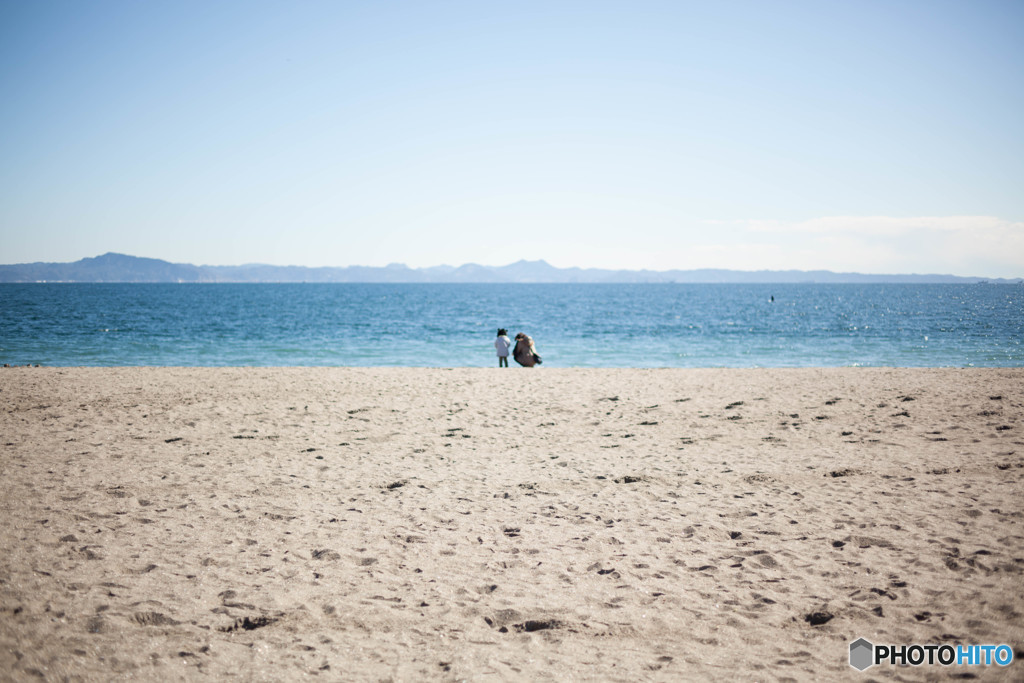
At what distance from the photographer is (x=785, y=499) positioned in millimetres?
6844

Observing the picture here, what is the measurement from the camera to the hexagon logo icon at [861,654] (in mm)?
3879

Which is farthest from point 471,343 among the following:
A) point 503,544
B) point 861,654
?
point 861,654

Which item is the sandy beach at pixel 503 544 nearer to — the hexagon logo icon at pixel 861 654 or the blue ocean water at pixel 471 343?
the hexagon logo icon at pixel 861 654

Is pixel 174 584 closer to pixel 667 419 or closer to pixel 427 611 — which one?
pixel 427 611

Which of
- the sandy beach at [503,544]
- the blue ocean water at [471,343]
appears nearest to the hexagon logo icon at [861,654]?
the sandy beach at [503,544]

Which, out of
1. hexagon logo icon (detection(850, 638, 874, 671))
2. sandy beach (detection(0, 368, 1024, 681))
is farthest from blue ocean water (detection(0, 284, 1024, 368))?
hexagon logo icon (detection(850, 638, 874, 671))

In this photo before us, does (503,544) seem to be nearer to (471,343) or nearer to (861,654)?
(861,654)

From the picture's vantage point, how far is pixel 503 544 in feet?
18.7

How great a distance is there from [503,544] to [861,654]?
10.6 ft

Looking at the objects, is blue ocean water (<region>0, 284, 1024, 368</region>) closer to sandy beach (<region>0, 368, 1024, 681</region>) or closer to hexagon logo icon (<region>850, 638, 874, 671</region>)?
sandy beach (<region>0, 368, 1024, 681</region>)

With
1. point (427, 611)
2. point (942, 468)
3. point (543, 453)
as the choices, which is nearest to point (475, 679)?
point (427, 611)

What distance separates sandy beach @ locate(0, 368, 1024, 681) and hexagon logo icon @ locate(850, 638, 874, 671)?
62 millimetres

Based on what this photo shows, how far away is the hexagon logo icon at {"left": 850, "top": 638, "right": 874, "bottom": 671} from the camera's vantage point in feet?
12.7

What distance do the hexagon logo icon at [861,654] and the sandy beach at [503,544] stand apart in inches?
2.4
